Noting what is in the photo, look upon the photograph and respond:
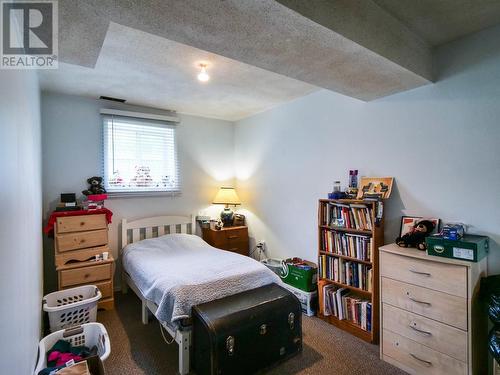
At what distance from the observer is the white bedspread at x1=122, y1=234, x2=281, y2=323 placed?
80.0 inches

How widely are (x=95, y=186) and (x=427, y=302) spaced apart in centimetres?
352

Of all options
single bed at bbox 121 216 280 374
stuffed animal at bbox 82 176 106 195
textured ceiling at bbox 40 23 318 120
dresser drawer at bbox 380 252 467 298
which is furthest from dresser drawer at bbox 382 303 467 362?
stuffed animal at bbox 82 176 106 195

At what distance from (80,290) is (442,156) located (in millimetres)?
3568

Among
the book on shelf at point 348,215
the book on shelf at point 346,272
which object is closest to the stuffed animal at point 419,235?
the book on shelf at point 348,215

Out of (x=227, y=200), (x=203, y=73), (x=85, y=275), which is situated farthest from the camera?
(x=227, y=200)

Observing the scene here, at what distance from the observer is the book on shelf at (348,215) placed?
2416mm

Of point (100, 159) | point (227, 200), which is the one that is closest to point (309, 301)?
point (227, 200)

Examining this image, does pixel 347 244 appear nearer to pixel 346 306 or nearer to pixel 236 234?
pixel 346 306

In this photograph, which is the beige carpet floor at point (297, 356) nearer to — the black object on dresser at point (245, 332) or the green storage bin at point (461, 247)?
the black object on dresser at point (245, 332)

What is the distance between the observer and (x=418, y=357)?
1.90 meters

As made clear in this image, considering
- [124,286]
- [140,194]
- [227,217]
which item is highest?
[140,194]

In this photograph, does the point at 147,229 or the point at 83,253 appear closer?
the point at 83,253

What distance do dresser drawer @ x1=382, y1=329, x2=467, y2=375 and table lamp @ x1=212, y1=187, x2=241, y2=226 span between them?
2475mm

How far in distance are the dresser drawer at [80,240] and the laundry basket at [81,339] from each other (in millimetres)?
1067
